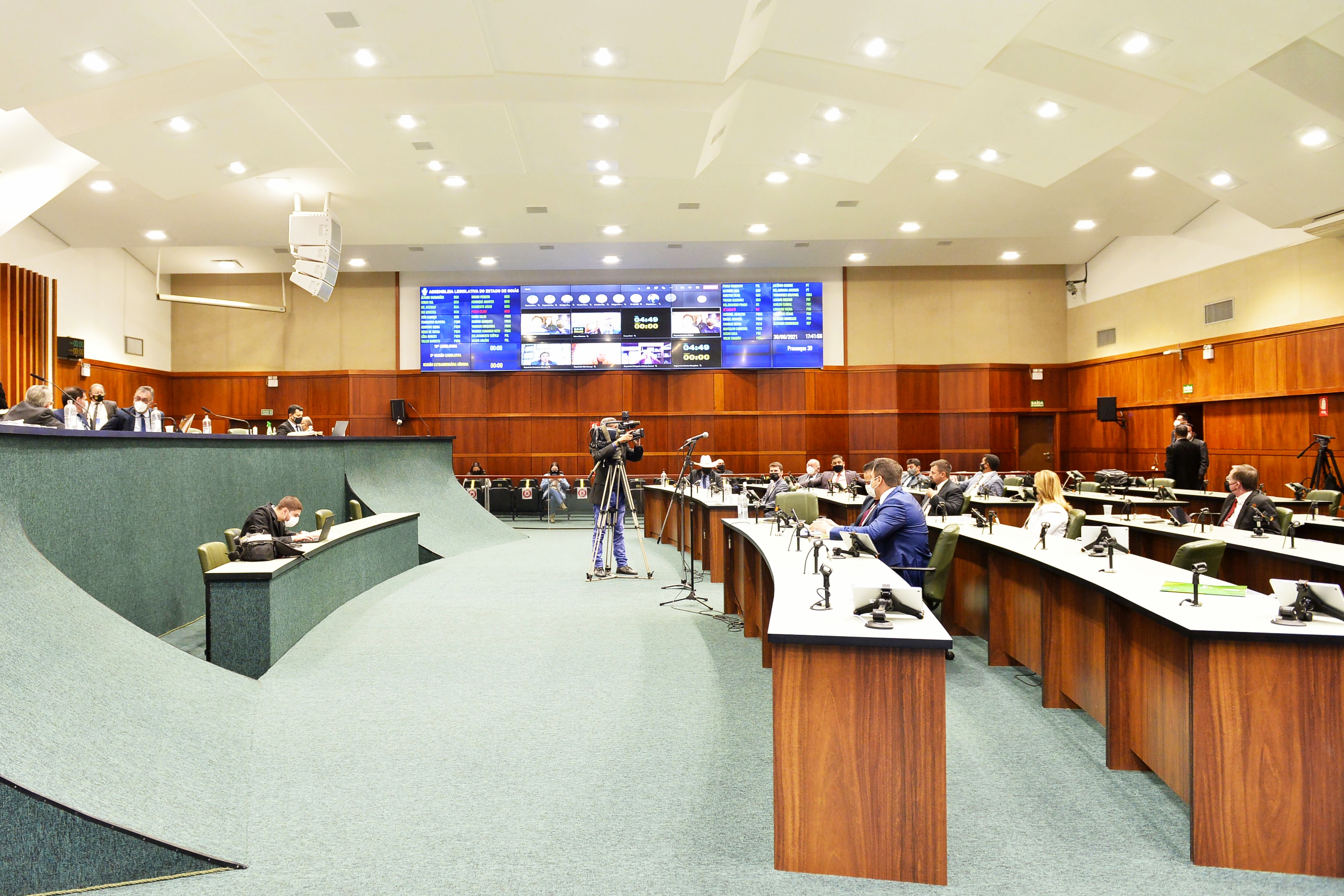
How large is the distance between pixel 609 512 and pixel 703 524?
1.08m

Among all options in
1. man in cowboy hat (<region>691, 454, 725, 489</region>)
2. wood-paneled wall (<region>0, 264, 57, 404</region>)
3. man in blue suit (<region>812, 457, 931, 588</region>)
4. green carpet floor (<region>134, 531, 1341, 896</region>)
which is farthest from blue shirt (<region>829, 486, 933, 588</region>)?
wood-paneled wall (<region>0, 264, 57, 404</region>)

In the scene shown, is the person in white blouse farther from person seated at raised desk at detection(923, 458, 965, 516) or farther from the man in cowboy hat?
the man in cowboy hat

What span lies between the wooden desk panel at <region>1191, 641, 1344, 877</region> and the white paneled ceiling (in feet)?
15.3

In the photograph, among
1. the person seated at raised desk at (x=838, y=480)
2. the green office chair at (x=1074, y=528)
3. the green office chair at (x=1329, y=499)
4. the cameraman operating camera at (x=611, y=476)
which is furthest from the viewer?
the person seated at raised desk at (x=838, y=480)

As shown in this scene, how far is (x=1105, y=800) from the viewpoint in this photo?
115 inches

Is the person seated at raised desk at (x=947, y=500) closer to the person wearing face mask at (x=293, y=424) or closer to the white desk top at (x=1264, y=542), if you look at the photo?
the white desk top at (x=1264, y=542)

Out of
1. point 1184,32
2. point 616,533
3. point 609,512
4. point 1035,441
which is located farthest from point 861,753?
point 1035,441

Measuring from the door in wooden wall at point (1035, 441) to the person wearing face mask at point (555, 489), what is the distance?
893cm

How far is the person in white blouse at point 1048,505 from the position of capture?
5.16 metres

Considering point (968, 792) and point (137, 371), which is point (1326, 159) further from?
point (137, 371)

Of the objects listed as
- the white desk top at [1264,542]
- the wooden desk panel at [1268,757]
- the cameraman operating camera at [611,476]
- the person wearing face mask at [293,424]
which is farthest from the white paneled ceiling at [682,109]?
the wooden desk panel at [1268,757]

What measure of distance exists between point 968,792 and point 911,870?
2.46 feet

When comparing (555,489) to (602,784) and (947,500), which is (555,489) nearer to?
(947,500)

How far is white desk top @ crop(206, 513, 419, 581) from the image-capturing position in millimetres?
4656
